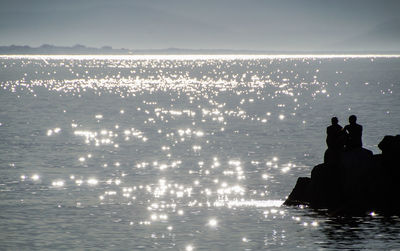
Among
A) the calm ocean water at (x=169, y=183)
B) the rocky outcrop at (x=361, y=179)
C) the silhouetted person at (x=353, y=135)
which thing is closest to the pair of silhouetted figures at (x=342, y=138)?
the silhouetted person at (x=353, y=135)

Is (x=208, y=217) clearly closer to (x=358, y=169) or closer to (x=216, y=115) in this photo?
(x=358, y=169)

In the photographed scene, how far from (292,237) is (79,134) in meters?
41.0

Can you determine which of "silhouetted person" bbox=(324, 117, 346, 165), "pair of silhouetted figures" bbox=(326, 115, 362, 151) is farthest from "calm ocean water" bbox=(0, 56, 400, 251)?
"pair of silhouetted figures" bbox=(326, 115, 362, 151)

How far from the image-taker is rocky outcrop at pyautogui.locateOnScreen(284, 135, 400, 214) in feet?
94.1

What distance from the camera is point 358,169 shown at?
2862cm

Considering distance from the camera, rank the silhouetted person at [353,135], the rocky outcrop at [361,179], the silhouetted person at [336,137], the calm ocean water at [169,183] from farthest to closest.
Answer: the silhouetted person at [336,137] < the rocky outcrop at [361,179] < the silhouetted person at [353,135] < the calm ocean water at [169,183]

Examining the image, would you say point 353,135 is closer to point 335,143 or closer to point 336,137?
point 336,137

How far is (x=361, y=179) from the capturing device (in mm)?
28750

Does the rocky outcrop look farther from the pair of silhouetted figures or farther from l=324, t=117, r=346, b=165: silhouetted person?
the pair of silhouetted figures

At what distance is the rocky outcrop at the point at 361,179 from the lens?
2867 centimetres

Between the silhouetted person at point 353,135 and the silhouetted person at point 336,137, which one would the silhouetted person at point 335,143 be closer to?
the silhouetted person at point 336,137

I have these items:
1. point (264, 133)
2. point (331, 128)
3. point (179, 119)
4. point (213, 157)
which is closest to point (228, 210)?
point (331, 128)

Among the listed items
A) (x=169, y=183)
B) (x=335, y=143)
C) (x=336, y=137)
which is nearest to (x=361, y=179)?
(x=335, y=143)

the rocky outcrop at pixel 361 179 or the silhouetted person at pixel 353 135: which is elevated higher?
the silhouetted person at pixel 353 135
